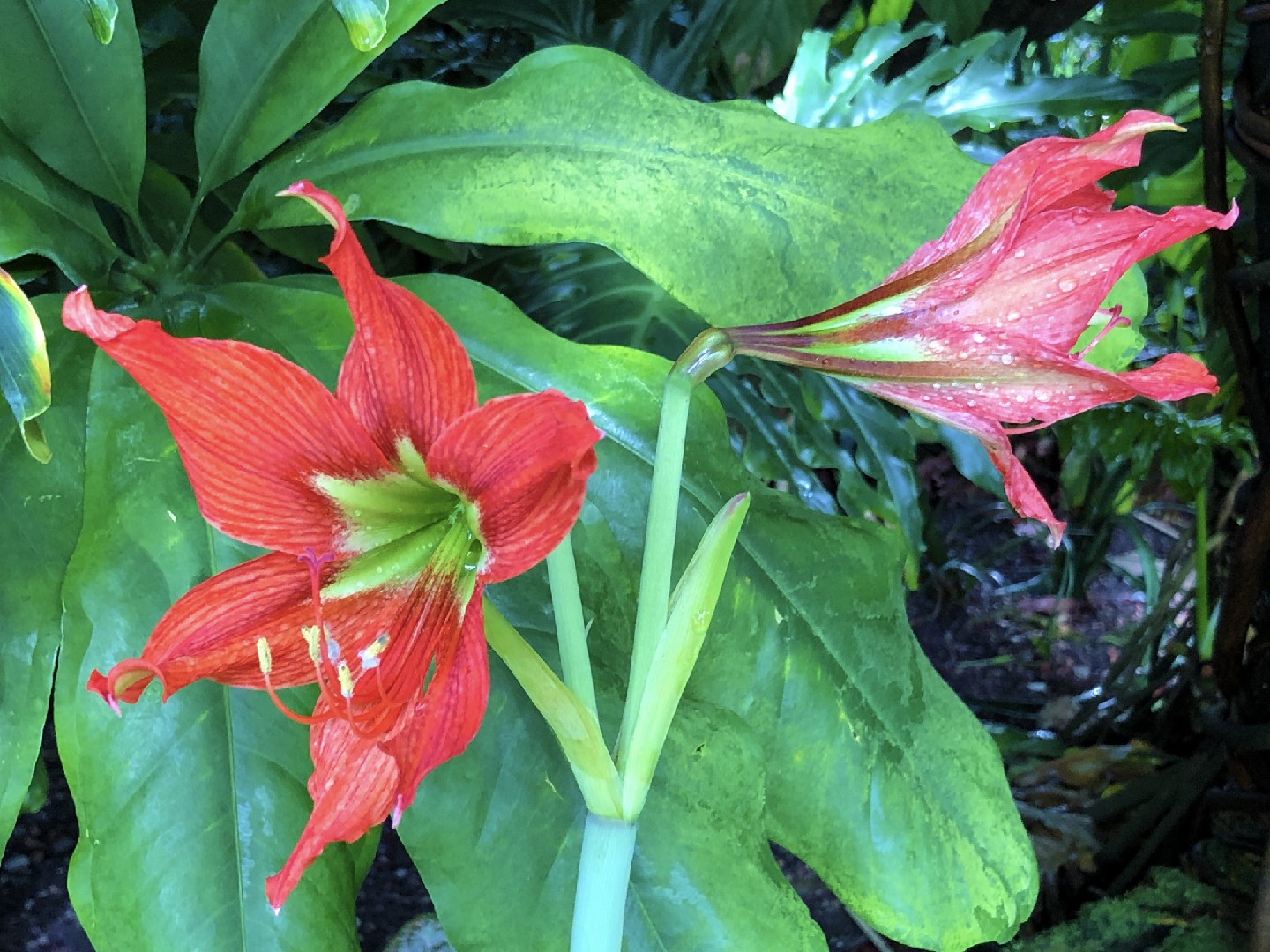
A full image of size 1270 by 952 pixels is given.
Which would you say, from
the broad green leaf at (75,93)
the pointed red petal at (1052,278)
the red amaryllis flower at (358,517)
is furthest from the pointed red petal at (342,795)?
the broad green leaf at (75,93)

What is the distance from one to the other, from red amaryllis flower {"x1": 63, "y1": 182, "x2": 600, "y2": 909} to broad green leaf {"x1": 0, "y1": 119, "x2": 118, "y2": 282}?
0.22m

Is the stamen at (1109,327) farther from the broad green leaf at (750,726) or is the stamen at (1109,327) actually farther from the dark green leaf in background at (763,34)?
the dark green leaf in background at (763,34)

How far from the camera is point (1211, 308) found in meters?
1.11

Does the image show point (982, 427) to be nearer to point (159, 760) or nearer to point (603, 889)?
point (603, 889)

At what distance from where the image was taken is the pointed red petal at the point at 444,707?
27 centimetres

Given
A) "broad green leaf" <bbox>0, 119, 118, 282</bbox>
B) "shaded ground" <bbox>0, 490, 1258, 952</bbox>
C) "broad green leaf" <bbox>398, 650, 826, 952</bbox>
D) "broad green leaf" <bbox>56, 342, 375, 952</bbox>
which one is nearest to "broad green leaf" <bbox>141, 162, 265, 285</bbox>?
"broad green leaf" <bbox>0, 119, 118, 282</bbox>

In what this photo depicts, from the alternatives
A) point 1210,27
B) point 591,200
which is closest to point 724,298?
point 591,200

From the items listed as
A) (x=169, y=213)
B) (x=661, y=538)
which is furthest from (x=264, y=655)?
(x=169, y=213)

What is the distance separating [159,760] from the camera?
1.30ft

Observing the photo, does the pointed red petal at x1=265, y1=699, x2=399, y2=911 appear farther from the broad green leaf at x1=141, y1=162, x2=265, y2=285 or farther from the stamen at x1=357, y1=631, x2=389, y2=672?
the broad green leaf at x1=141, y1=162, x2=265, y2=285

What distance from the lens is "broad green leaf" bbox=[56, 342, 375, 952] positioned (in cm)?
39

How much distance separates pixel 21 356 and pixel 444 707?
0.70 feet

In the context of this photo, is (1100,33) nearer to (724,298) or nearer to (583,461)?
(724,298)

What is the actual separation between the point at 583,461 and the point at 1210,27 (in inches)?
26.5
